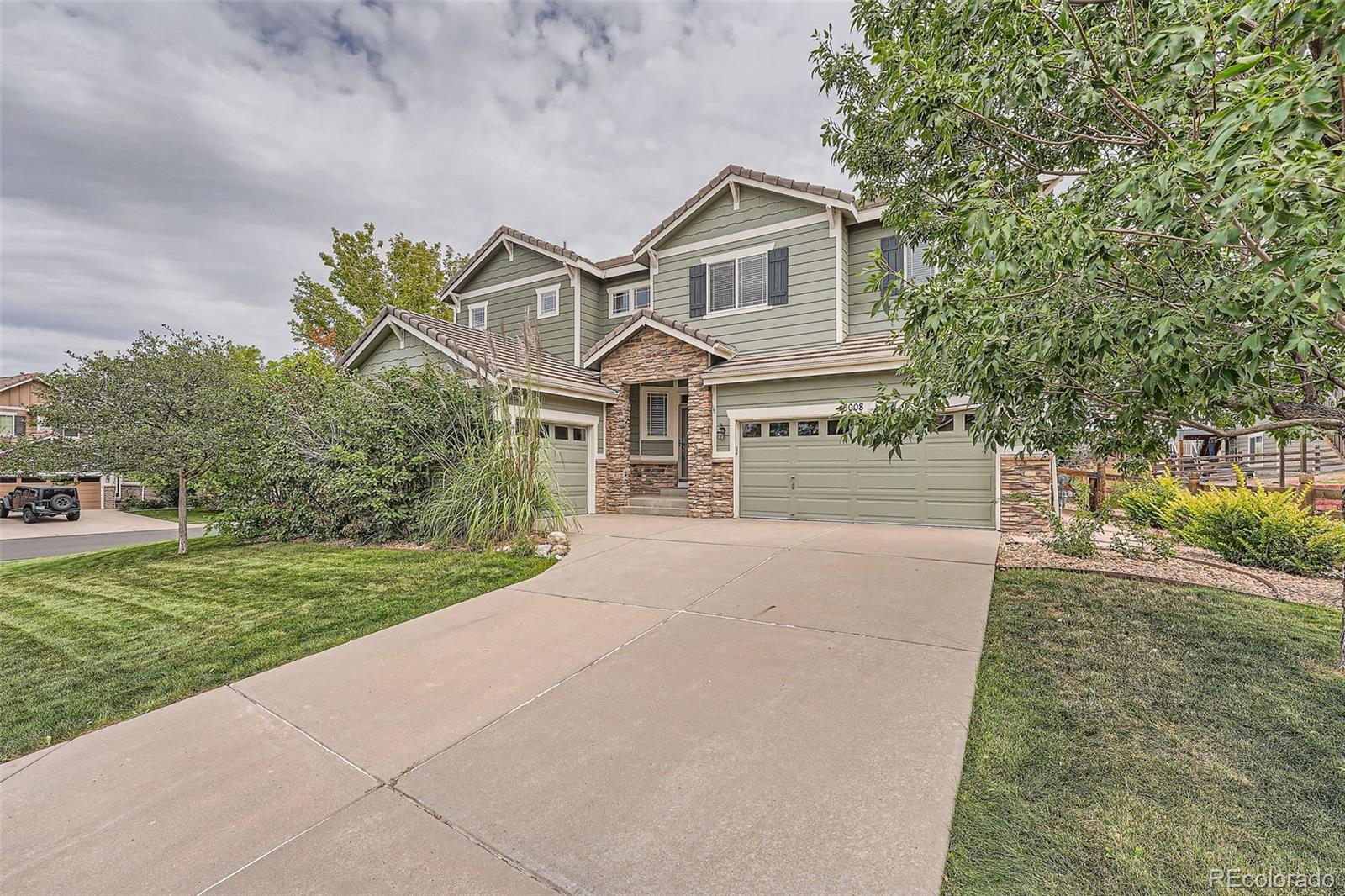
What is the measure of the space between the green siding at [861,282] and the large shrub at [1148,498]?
17.1 feet

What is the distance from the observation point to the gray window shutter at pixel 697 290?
41.5 ft

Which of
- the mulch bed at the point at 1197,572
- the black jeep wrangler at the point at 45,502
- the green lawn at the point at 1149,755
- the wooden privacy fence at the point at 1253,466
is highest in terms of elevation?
the wooden privacy fence at the point at 1253,466

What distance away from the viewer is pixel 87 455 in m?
7.53

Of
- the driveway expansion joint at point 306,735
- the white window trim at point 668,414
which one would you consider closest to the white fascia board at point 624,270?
the white window trim at point 668,414

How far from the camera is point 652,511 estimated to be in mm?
12414

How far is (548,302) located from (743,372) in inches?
272

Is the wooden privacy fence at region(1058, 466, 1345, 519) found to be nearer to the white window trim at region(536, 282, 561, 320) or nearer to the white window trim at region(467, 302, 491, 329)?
the white window trim at region(536, 282, 561, 320)

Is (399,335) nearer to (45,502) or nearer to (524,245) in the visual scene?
(524,245)

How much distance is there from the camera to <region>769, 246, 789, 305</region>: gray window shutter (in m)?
11.6

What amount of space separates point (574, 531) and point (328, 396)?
198 inches

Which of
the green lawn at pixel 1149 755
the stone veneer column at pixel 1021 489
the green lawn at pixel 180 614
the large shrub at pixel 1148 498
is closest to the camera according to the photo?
the green lawn at pixel 1149 755

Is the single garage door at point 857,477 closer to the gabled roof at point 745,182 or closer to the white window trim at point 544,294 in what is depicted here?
the gabled roof at point 745,182

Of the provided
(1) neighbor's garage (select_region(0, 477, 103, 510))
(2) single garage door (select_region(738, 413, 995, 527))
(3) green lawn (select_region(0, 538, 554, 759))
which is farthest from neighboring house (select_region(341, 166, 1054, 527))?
(1) neighbor's garage (select_region(0, 477, 103, 510))

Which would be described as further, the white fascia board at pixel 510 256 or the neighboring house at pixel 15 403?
the neighboring house at pixel 15 403
